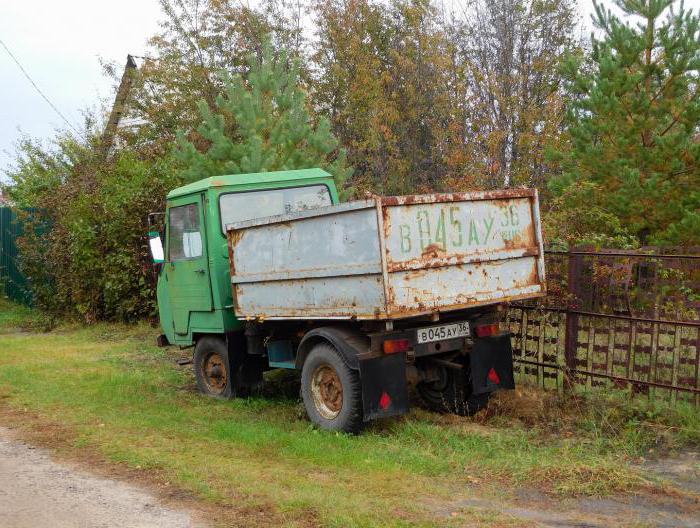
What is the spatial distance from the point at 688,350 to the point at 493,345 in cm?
163

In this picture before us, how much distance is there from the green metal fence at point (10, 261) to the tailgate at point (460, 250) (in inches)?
605

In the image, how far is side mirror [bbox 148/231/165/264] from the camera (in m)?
8.56

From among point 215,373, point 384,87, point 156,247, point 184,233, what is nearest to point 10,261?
point 384,87

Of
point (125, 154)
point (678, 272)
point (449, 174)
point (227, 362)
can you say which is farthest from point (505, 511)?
point (449, 174)

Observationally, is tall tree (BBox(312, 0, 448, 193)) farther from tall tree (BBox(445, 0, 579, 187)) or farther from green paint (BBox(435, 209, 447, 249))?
green paint (BBox(435, 209, 447, 249))

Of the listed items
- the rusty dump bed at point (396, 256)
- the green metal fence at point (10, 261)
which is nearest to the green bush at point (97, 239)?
the green metal fence at point (10, 261)

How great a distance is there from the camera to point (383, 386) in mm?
6379

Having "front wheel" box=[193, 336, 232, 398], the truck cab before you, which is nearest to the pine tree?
the truck cab

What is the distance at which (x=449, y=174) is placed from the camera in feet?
72.3

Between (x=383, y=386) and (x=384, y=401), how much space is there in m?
0.13

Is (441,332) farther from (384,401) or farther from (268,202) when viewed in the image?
(268,202)

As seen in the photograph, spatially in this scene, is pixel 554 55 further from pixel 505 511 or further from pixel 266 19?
pixel 505 511

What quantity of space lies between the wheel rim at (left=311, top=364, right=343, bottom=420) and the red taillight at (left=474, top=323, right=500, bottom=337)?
53.2 inches

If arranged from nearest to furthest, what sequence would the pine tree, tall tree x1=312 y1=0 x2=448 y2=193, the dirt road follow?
the dirt road, the pine tree, tall tree x1=312 y1=0 x2=448 y2=193
